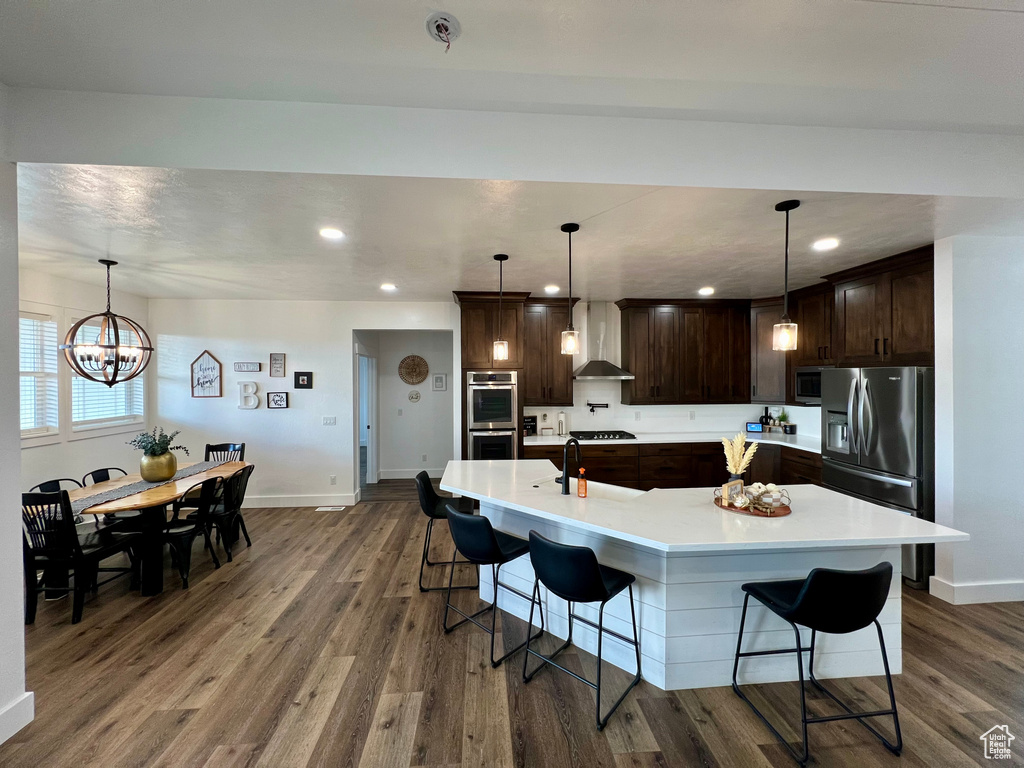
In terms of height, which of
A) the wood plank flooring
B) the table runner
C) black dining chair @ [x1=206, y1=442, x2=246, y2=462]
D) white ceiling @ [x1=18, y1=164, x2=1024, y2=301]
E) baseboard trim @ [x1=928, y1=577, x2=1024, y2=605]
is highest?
white ceiling @ [x1=18, y1=164, x2=1024, y2=301]

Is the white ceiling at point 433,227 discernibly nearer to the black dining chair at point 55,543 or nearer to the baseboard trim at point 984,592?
the black dining chair at point 55,543

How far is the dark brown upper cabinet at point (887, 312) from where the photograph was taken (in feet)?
11.0

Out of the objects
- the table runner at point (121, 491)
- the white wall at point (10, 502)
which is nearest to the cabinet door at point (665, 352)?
the table runner at point (121, 491)

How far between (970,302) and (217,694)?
5.27m

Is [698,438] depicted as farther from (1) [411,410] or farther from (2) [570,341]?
(1) [411,410]

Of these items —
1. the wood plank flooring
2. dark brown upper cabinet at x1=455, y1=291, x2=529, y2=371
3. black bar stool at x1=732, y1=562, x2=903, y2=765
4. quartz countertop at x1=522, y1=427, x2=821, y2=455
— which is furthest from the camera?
dark brown upper cabinet at x1=455, y1=291, x2=529, y2=371

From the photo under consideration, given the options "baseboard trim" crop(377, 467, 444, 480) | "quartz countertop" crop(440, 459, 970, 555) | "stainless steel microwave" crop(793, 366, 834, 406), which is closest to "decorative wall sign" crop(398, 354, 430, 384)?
"baseboard trim" crop(377, 467, 444, 480)

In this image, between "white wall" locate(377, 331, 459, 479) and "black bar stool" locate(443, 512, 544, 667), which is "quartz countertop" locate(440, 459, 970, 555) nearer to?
"black bar stool" locate(443, 512, 544, 667)

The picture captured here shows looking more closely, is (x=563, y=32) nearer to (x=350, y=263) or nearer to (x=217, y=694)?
(x=350, y=263)

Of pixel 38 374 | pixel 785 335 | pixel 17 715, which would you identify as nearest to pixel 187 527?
pixel 17 715

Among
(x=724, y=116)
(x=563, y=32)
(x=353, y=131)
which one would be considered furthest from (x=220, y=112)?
(x=724, y=116)

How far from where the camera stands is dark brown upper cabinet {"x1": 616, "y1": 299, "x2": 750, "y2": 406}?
221 inches

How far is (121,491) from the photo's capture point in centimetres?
351

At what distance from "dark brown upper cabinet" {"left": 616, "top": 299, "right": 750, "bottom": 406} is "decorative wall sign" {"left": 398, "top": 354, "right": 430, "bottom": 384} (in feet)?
11.2
